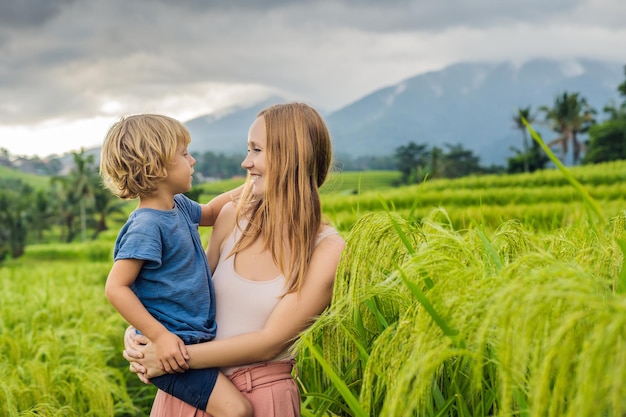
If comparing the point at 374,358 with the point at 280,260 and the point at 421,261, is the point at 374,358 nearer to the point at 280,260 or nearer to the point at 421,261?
the point at 421,261

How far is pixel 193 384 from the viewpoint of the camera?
1.79m

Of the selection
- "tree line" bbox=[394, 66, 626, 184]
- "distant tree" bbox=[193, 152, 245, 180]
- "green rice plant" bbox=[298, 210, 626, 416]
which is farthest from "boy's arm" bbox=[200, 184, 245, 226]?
"distant tree" bbox=[193, 152, 245, 180]

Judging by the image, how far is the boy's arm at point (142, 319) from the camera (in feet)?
5.73

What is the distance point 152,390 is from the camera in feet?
16.6

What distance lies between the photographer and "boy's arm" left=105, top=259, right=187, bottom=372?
175 cm

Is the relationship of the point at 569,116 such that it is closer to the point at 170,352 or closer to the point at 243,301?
the point at 243,301

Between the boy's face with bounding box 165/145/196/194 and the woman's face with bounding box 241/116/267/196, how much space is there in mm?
186

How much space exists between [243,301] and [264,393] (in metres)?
0.28

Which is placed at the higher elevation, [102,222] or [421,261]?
[421,261]

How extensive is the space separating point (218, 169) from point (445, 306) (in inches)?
5245

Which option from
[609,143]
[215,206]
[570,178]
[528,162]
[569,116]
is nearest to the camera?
[570,178]

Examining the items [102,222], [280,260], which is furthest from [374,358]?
[102,222]

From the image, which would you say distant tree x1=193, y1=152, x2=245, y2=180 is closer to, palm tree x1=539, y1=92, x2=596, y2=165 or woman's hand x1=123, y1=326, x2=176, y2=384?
palm tree x1=539, y1=92, x2=596, y2=165

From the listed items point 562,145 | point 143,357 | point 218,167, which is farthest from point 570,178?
point 218,167
